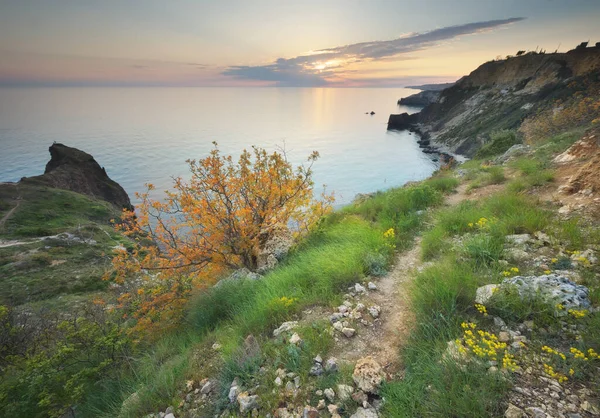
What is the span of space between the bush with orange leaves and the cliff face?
57168 mm

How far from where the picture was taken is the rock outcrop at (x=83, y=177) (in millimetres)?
48356

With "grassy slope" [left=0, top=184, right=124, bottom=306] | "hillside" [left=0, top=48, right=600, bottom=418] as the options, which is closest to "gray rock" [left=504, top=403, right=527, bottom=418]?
"hillside" [left=0, top=48, right=600, bottom=418]

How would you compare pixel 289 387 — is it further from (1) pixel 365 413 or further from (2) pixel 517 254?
(2) pixel 517 254

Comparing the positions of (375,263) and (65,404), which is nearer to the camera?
(65,404)

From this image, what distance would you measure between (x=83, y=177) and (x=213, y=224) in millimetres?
55414

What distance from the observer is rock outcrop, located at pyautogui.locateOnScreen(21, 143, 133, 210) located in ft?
159

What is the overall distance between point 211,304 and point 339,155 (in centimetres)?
6480

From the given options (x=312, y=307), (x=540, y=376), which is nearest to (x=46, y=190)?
(x=312, y=307)

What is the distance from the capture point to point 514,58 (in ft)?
235

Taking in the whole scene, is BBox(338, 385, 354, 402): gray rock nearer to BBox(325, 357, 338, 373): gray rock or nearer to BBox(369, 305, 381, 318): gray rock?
BBox(325, 357, 338, 373): gray rock

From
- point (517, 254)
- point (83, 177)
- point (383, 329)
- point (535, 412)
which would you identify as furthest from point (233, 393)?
point (83, 177)

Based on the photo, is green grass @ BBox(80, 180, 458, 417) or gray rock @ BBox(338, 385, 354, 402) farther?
green grass @ BBox(80, 180, 458, 417)

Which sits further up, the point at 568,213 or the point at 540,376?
the point at 568,213

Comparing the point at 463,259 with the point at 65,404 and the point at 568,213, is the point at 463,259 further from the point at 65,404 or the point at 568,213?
the point at 65,404
